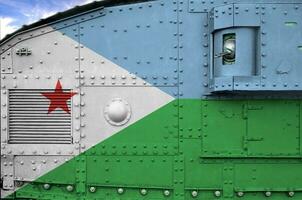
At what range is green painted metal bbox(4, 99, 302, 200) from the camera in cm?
385

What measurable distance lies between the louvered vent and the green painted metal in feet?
1.12

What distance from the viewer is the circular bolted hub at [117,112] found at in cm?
387

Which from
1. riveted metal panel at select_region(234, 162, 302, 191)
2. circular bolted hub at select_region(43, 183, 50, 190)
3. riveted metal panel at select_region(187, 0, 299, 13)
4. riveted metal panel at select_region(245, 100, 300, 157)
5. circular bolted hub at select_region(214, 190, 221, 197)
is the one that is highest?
riveted metal panel at select_region(187, 0, 299, 13)

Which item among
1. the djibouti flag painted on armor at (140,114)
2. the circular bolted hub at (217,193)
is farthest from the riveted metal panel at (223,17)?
the circular bolted hub at (217,193)

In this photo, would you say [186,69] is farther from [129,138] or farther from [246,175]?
[246,175]

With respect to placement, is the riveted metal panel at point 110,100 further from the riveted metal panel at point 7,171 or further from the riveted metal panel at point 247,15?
the riveted metal panel at point 247,15

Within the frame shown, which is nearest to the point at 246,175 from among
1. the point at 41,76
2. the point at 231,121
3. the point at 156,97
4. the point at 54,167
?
the point at 231,121

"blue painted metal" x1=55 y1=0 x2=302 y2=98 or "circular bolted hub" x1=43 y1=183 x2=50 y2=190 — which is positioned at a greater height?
"blue painted metal" x1=55 y1=0 x2=302 y2=98

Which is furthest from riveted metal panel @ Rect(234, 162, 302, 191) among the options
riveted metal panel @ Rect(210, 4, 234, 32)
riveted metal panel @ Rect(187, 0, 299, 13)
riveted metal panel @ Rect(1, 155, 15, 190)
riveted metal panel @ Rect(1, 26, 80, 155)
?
riveted metal panel @ Rect(1, 155, 15, 190)

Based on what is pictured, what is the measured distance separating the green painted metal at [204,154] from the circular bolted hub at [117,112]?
5.2 inches

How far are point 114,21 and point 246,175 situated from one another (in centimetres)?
229

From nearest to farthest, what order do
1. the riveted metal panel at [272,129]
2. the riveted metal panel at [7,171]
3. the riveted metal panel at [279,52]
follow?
the riveted metal panel at [279,52] → the riveted metal panel at [272,129] → the riveted metal panel at [7,171]

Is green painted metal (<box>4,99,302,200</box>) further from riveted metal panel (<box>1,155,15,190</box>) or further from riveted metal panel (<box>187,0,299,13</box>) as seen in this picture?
riveted metal panel (<box>187,0,299,13</box>)

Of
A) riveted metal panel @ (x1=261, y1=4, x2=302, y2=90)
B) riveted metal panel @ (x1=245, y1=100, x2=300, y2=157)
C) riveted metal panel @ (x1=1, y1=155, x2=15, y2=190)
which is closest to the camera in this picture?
riveted metal panel @ (x1=261, y1=4, x2=302, y2=90)
